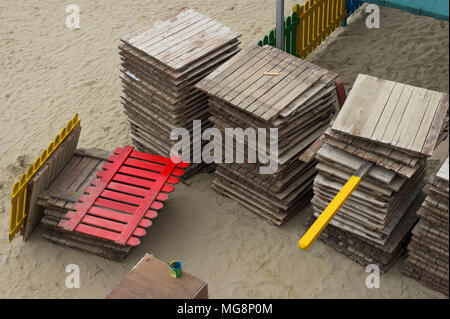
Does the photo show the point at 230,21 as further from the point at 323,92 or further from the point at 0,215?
the point at 0,215

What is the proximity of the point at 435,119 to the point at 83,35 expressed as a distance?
9472mm

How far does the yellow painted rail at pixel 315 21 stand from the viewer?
13.1 meters

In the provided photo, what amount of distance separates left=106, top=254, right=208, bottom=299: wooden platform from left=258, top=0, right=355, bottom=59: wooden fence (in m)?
5.08

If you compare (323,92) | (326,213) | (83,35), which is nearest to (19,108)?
(83,35)

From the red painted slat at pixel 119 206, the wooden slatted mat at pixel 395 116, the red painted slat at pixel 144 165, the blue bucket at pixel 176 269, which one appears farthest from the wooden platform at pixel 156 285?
the wooden slatted mat at pixel 395 116

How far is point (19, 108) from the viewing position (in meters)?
13.5

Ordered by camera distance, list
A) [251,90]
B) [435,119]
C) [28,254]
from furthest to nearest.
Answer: [28,254] < [251,90] < [435,119]

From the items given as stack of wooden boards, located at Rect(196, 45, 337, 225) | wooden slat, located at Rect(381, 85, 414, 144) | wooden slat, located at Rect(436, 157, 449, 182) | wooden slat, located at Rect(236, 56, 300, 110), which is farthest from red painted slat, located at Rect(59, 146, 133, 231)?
wooden slat, located at Rect(436, 157, 449, 182)

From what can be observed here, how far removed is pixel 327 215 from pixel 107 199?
12.8ft

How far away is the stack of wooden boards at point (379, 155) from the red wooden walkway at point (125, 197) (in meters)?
2.54

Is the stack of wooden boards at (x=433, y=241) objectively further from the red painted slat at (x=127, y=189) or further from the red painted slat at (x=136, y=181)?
the red painted slat at (x=127, y=189)

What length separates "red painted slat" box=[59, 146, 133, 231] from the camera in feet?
32.7

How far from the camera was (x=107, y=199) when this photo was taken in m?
10.4

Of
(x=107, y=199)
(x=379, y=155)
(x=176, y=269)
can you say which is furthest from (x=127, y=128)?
(x=379, y=155)
